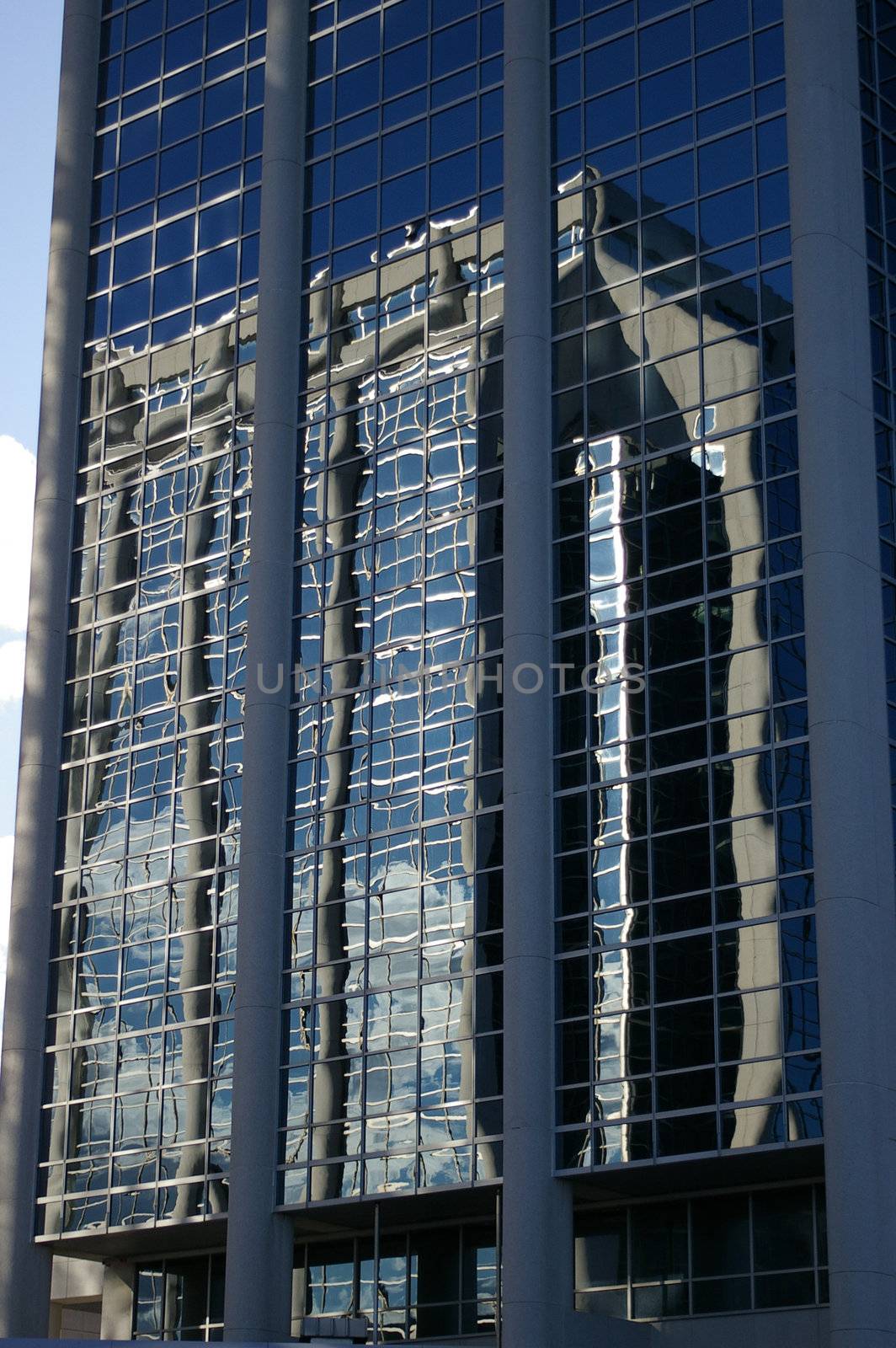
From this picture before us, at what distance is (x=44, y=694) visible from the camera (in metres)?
58.8

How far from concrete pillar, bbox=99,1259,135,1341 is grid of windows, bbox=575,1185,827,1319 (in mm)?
16558

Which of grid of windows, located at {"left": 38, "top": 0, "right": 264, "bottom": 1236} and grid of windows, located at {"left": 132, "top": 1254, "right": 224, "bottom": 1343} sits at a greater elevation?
grid of windows, located at {"left": 38, "top": 0, "right": 264, "bottom": 1236}

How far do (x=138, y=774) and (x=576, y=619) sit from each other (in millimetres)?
14956

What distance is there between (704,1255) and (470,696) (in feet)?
45.2

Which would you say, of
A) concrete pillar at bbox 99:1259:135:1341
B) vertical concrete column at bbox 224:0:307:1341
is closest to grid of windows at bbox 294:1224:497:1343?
vertical concrete column at bbox 224:0:307:1341

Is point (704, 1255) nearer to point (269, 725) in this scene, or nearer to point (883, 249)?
point (269, 725)

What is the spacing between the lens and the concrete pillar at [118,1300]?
2238 inches

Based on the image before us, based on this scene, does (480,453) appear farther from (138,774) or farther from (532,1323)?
(532,1323)

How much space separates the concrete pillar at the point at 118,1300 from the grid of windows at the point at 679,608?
1898cm

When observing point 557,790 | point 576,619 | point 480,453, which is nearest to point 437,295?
point 480,453

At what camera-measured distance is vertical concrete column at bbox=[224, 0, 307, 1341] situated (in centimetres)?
4866

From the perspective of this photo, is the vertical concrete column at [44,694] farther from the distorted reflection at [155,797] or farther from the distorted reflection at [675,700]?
the distorted reflection at [675,700]

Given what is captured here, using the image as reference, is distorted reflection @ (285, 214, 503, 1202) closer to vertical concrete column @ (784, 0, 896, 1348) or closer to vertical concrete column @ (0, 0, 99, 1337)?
vertical concrete column @ (784, 0, 896, 1348)

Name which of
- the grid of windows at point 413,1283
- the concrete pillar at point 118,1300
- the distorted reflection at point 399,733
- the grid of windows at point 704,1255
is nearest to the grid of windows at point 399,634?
the distorted reflection at point 399,733
